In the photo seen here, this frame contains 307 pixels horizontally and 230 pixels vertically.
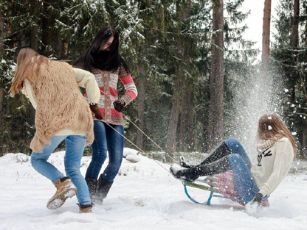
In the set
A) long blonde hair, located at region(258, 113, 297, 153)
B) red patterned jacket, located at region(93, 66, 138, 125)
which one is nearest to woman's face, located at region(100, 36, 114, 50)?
red patterned jacket, located at region(93, 66, 138, 125)

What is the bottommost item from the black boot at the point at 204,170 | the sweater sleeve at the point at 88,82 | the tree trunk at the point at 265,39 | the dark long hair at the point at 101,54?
the black boot at the point at 204,170

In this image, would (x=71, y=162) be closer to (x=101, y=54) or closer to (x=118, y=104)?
(x=118, y=104)

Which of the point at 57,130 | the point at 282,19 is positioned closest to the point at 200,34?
the point at 282,19

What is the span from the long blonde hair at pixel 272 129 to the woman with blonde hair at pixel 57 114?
75.5 inches

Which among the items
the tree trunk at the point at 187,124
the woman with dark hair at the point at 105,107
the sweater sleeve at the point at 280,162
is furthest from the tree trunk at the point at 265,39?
the woman with dark hair at the point at 105,107

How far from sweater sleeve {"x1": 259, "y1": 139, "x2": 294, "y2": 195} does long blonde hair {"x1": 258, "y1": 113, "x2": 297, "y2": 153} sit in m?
0.13

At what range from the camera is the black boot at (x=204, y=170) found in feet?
16.7

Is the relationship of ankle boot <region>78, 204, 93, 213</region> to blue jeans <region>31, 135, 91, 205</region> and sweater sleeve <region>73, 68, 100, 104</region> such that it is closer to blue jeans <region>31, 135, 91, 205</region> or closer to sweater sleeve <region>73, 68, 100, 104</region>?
blue jeans <region>31, 135, 91, 205</region>

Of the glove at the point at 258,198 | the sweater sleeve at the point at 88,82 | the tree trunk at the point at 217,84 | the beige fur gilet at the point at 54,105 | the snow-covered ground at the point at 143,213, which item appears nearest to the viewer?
the snow-covered ground at the point at 143,213

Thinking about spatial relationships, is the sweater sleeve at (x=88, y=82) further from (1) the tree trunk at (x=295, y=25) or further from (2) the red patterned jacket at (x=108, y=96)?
(1) the tree trunk at (x=295, y=25)

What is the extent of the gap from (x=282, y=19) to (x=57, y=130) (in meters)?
26.4

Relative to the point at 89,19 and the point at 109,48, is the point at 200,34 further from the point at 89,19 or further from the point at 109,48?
the point at 109,48

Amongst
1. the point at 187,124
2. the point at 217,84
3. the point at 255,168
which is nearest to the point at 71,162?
the point at 255,168

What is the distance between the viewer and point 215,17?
16031 mm
